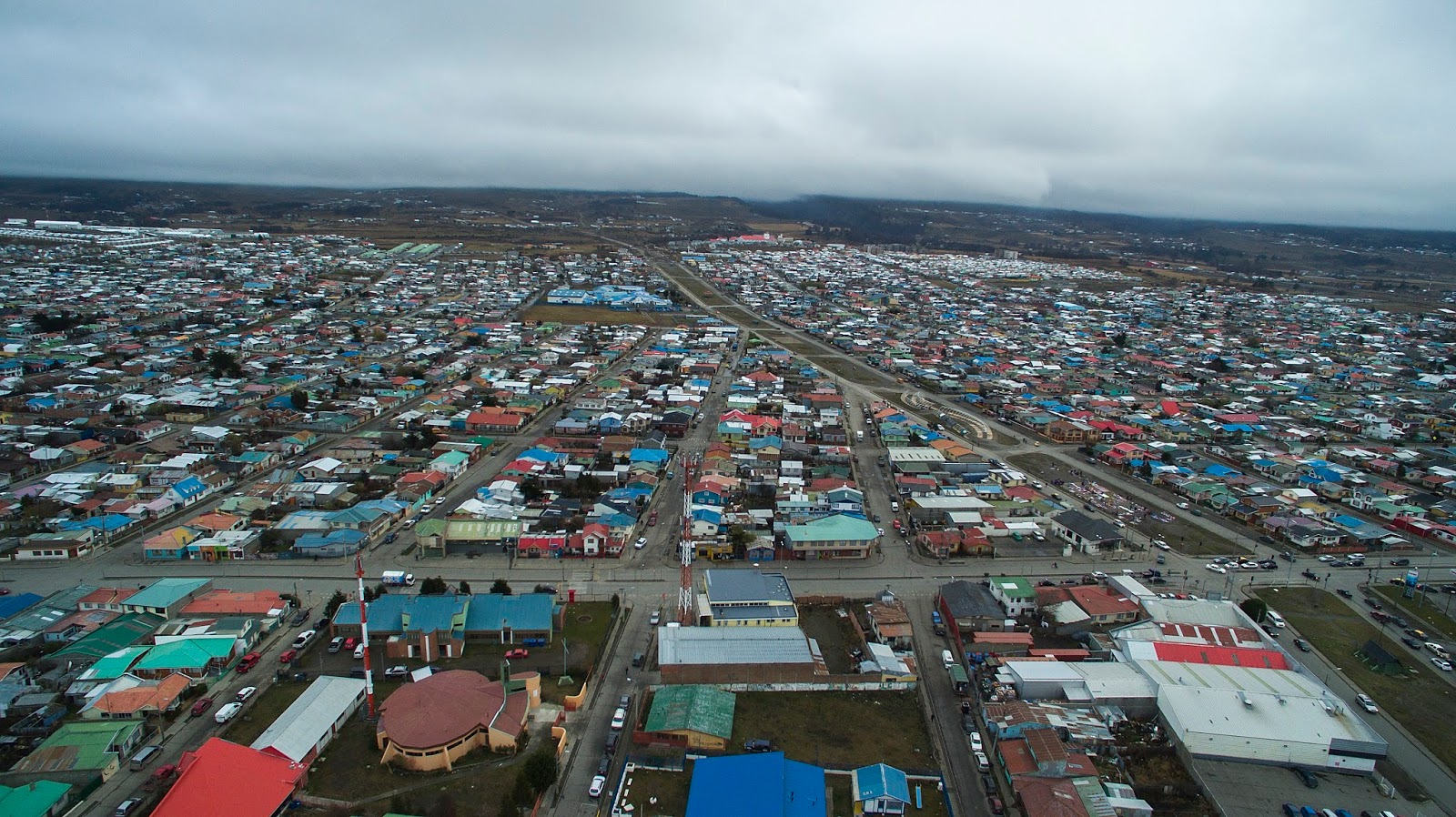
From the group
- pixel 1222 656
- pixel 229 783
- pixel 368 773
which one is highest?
pixel 1222 656

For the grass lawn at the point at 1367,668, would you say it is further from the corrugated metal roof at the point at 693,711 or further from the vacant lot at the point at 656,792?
the vacant lot at the point at 656,792

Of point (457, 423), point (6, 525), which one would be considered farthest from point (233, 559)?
point (457, 423)

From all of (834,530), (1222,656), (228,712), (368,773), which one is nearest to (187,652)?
(228,712)

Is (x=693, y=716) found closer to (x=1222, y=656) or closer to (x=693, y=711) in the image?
(x=693, y=711)

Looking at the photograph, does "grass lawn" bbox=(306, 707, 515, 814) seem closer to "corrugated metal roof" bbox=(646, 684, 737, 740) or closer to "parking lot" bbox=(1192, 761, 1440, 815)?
"corrugated metal roof" bbox=(646, 684, 737, 740)

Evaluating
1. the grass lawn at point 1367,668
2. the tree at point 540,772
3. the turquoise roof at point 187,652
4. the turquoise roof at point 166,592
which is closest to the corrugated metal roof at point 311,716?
the turquoise roof at point 187,652

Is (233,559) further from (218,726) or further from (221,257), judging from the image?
(221,257)
